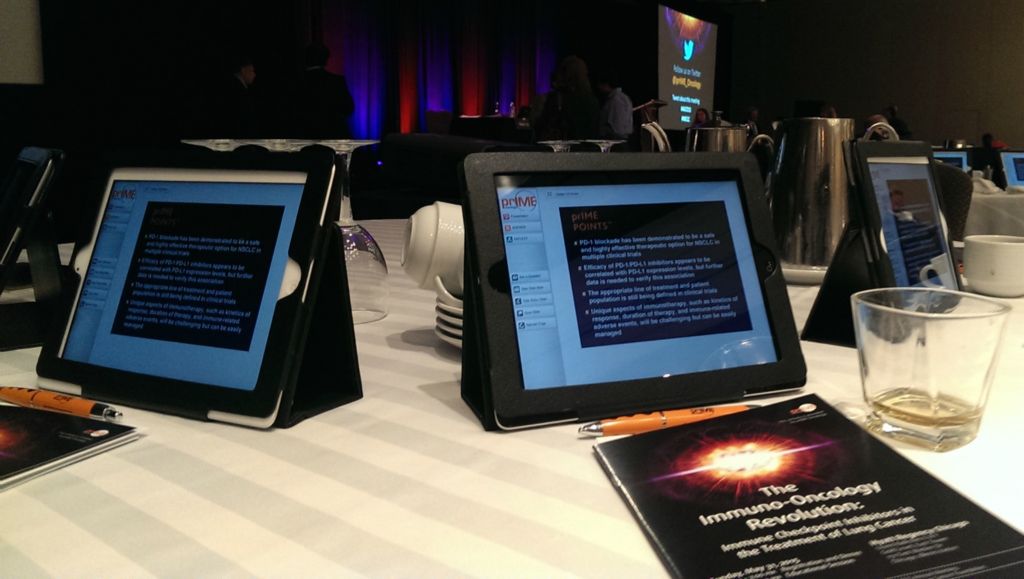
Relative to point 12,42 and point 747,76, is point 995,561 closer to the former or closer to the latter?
point 12,42

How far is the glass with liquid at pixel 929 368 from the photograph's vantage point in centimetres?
57

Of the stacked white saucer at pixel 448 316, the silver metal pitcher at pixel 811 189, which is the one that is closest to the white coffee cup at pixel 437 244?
the stacked white saucer at pixel 448 316

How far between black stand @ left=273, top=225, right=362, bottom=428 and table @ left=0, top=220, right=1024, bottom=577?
0.03 meters

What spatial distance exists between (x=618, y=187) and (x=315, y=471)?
355 millimetres

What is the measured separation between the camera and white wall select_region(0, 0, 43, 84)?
2.13m

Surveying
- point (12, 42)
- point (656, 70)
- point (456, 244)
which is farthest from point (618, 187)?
point (656, 70)

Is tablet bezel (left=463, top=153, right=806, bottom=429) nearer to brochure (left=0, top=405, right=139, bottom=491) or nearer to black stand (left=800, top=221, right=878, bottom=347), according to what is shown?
black stand (left=800, top=221, right=878, bottom=347)

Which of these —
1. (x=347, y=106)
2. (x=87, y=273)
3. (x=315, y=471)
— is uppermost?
(x=347, y=106)

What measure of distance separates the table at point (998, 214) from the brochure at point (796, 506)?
1159 mm

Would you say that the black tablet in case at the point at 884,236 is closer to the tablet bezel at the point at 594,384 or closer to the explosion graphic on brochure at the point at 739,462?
the tablet bezel at the point at 594,384

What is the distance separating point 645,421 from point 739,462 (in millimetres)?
94

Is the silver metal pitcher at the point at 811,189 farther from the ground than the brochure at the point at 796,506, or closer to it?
farther from the ground


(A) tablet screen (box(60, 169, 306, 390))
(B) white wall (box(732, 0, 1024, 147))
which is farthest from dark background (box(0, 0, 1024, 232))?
(A) tablet screen (box(60, 169, 306, 390))

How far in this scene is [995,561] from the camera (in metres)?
0.41
